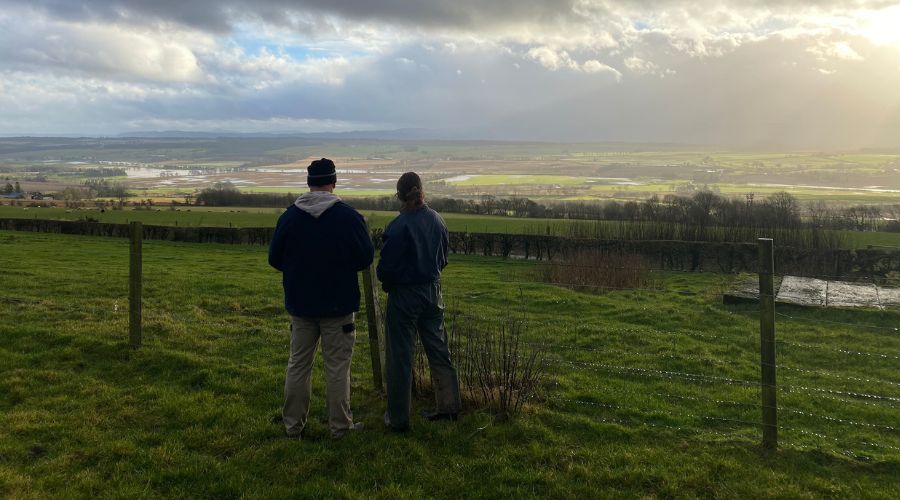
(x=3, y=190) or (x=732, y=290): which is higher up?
(x=3, y=190)

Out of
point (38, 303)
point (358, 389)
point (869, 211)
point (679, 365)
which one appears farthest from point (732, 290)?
point (869, 211)

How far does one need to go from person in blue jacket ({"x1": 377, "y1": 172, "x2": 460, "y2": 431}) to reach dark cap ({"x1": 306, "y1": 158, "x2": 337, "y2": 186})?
0.61 m

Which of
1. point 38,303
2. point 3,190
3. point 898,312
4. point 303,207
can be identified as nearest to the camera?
point 303,207

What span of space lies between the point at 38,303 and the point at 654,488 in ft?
37.1

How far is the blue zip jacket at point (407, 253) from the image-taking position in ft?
17.2

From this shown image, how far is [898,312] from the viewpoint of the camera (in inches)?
537

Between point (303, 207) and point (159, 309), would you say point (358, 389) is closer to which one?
point (303, 207)

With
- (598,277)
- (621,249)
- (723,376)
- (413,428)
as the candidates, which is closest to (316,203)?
(413,428)

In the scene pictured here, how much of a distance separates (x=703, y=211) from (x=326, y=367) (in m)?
47.6

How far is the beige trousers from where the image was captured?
5160 mm

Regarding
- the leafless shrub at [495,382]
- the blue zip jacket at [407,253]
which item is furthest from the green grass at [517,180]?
the blue zip jacket at [407,253]

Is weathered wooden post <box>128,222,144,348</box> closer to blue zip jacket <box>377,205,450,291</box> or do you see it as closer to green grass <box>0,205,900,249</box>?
blue zip jacket <box>377,205,450,291</box>

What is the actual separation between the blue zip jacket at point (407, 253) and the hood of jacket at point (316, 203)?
0.54m

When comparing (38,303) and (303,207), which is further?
(38,303)
